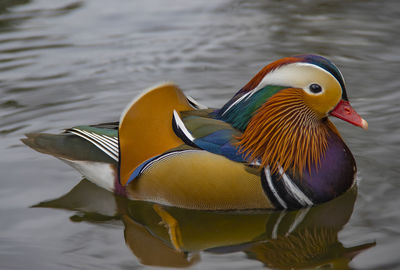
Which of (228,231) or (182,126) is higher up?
(182,126)

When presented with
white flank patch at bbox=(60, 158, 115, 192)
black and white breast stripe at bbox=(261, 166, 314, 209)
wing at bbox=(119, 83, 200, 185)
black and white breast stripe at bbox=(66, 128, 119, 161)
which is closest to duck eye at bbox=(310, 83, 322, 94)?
black and white breast stripe at bbox=(261, 166, 314, 209)

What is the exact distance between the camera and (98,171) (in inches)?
185

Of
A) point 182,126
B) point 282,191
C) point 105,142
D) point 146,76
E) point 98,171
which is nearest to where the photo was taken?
point 282,191

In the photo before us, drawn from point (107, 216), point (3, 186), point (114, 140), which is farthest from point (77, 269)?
point (3, 186)

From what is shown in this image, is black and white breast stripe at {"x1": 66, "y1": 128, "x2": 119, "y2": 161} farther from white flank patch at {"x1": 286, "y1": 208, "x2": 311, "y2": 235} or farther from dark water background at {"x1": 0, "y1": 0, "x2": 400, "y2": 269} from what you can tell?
white flank patch at {"x1": 286, "y1": 208, "x2": 311, "y2": 235}

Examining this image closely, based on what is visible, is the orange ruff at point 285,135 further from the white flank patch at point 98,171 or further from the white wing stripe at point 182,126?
the white flank patch at point 98,171

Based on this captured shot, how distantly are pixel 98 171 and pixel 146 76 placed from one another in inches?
95.8

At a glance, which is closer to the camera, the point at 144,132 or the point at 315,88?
the point at 315,88

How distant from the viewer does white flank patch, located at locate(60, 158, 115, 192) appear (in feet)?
15.3

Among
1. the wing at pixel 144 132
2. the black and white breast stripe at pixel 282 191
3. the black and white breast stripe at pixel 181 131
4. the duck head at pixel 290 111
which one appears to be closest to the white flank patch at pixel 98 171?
the wing at pixel 144 132

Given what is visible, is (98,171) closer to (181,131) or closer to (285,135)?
(181,131)

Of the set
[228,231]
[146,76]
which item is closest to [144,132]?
[228,231]

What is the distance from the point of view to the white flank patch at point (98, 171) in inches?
183

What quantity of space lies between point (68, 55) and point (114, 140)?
11.0 ft
